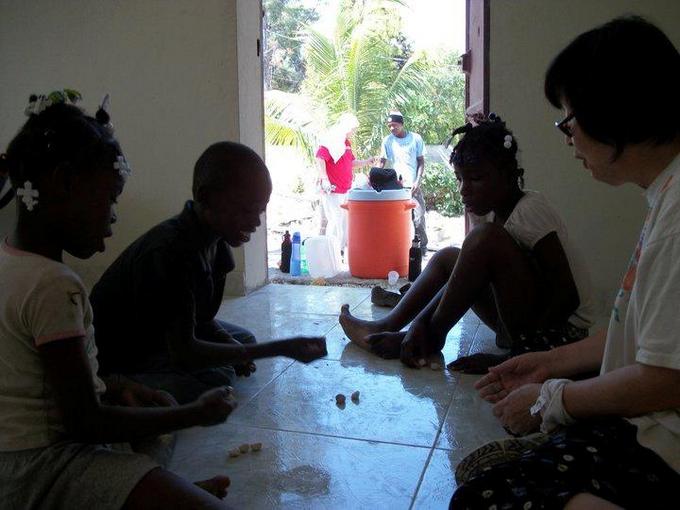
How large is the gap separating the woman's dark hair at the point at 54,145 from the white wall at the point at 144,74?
2.43 meters

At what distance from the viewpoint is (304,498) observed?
5.03 ft

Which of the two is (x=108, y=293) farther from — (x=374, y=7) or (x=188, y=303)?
(x=374, y=7)

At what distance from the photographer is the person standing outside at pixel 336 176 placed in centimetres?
606

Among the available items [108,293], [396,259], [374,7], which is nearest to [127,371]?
[108,293]

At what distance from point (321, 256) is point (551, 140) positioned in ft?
6.44

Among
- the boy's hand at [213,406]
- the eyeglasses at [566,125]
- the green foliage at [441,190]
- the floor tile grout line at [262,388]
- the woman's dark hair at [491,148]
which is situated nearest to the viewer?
the eyeglasses at [566,125]

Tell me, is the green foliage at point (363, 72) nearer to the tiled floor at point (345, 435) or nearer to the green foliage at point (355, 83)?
the green foliage at point (355, 83)

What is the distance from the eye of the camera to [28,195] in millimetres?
1180

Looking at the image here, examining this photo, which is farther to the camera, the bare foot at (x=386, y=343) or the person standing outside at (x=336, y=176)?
the person standing outside at (x=336, y=176)

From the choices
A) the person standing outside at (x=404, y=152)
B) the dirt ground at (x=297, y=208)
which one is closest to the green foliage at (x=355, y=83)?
the dirt ground at (x=297, y=208)

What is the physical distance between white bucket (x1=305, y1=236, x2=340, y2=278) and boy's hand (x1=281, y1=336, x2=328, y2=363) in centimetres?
275

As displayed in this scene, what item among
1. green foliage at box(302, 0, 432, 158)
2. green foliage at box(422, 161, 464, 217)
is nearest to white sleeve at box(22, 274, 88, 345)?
green foliage at box(302, 0, 432, 158)

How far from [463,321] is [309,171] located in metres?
7.92

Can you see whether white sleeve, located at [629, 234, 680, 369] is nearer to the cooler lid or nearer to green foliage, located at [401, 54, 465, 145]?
the cooler lid
